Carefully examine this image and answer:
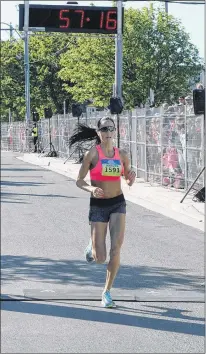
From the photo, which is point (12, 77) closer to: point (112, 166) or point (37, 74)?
point (37, 74)

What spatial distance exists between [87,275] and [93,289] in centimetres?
111

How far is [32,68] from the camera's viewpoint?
70.9 metres

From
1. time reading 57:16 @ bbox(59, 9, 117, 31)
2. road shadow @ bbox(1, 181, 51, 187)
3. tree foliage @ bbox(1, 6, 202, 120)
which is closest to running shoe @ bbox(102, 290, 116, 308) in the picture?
road shadow @ bbox(1, 181, 51, 187)

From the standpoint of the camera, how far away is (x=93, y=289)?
1019cm

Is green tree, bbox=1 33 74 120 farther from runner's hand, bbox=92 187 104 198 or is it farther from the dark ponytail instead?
runner's hand, bbox=92 187 104 198

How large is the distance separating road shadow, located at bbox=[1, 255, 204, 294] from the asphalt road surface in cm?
1

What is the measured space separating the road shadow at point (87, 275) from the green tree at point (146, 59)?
3491cm

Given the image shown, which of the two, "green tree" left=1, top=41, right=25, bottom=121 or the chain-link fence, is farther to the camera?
"green tree" left=1, top=41, right=25, bottom=121

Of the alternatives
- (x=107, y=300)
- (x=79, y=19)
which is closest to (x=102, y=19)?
(x=79, y=19)

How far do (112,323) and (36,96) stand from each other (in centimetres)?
6178

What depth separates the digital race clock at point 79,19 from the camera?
99.9 ft

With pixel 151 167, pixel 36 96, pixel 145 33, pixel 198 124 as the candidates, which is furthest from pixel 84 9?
pixel 36 96

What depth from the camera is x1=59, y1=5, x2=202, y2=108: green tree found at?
46938 mm

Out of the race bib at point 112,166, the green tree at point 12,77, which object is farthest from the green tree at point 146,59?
the race bib at point 112,166
